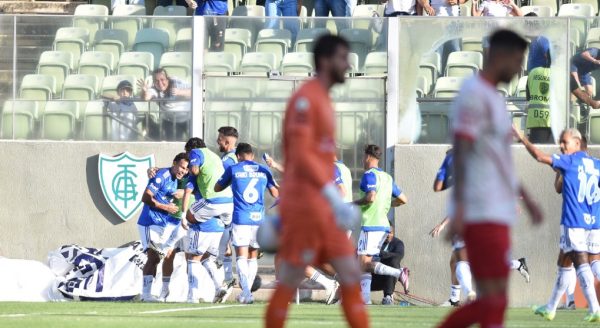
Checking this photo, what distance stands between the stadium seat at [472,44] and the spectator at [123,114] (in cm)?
507

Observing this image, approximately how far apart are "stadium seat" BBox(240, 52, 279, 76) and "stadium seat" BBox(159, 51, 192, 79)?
0.82 meters

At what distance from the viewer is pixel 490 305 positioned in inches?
294

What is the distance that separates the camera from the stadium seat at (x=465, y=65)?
68.0 feet

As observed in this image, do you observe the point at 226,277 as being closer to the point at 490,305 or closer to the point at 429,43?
the point at 429,43

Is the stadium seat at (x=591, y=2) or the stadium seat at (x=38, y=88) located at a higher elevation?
the stadium seat at (x=591, y=2)

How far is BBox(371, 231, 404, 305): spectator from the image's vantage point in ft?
63.8

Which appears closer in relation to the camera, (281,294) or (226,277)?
(281,294)

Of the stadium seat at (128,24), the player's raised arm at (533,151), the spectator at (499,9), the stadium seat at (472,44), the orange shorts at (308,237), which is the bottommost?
the orange shorts at (308,237)

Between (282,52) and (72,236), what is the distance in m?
4.24

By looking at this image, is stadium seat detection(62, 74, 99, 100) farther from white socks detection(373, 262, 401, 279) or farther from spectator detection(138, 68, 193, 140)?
white socks detection(373, 262, 401, 279)

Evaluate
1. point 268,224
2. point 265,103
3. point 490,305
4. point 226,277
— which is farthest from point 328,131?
point 265,103

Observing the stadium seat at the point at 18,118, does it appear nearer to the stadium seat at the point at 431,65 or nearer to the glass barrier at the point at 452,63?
the glass barrier at the point at 452,63

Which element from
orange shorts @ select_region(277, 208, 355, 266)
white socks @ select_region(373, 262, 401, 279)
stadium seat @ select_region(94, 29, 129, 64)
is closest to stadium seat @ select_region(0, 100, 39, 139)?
stadium seat @ select_region(94, 29, 129, 64)

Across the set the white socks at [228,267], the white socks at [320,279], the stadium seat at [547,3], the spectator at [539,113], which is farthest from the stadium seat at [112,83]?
the stadium seat at [547,3]
